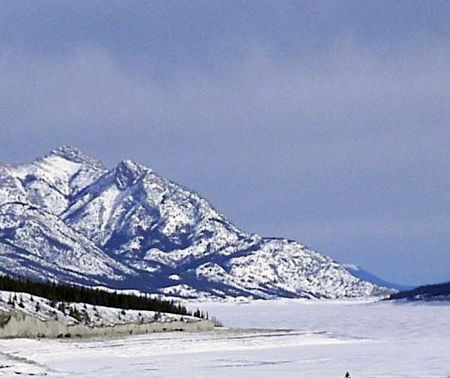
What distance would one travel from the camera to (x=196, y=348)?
76.8 metres

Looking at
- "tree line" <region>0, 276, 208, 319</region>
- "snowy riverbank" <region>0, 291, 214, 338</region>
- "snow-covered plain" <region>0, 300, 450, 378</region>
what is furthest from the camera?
"tree line" <region>0, 276, 208, 319</region>

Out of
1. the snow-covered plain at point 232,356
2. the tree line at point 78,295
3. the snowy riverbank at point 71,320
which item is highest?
the tree line at point 78,295

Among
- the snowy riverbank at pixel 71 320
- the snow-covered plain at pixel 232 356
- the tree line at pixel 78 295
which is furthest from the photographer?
the tree line at pixel 78 295

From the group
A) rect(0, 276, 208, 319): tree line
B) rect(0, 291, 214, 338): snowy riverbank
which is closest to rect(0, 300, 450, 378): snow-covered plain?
rect(0, 291, 214, 338): snowy riverbank

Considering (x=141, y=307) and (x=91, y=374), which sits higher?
(x=141, y=307)

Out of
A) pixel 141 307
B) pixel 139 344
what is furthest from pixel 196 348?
pixel 141 307

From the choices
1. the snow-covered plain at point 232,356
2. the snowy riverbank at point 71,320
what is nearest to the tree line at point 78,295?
the snowy riverbank at point 71,320

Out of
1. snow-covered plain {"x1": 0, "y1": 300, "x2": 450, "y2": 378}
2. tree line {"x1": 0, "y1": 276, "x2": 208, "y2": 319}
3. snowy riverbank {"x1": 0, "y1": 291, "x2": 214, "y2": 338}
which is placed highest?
tree line {"x1": 0, "y1": 276, "x2": 208, "y2": 319}

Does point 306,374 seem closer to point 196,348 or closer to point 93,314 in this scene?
point 196,348

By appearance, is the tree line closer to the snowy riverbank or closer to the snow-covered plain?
the snowy riverbank

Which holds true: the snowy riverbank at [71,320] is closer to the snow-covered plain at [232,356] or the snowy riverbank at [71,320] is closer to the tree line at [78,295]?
the snow-covered plain at [232,356]

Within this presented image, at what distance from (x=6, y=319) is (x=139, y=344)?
12953 mm

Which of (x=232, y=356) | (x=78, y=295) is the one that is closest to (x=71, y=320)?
(x=78, y=295)

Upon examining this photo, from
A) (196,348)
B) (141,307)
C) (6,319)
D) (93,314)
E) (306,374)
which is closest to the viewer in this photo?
(306,374)
